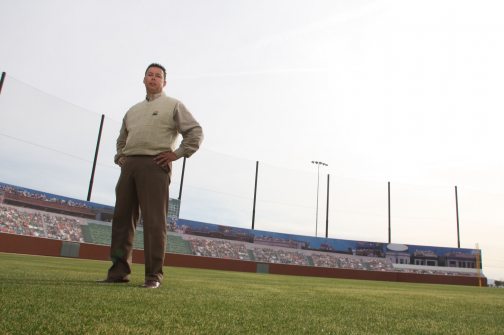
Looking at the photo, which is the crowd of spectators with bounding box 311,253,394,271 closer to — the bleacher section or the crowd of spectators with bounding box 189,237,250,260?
the bleacher section

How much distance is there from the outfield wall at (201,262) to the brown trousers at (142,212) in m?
18.7

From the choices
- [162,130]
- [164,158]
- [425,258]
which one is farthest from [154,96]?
[425,258]

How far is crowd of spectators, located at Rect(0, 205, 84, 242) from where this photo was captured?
2144cm

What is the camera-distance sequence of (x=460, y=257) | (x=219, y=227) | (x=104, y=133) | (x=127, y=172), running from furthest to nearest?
(x=460, y=257)
(x=219, y=227)
(x=104, y=133)
(x=127, y=172)

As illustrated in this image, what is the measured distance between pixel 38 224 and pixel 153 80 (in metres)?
23.4

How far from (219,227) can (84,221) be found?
36.1ft

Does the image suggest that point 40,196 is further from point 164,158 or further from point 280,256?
point 164,158

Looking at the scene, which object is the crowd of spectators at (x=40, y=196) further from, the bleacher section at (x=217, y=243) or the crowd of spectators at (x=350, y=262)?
the crowd of spectators at (x=350, y=262)

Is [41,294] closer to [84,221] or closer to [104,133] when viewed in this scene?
[104,133]

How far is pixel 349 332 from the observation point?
1.54m

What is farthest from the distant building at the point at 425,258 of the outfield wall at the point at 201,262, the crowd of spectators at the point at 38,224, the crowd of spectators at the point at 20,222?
the crowd of spectators at the point at 20,222

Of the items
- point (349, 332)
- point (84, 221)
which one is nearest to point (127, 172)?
point (349, 332)

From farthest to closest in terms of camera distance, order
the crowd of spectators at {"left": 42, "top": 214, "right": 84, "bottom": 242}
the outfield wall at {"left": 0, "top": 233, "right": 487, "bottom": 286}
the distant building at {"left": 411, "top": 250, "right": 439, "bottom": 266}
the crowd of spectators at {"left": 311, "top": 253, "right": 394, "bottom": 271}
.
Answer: the distant building at {"left": 411, "top": 250, "right": 439, "bottom": 266}, the crowd of spectators at {"left": 311, "top": 253, "right": 394, "bottom": 271}, the crowd of spectators at {"left": 42, "top": 214, "right": 84, "bottom": 242}, the outfield wall at {"left": 0, "top": 233, "right": 487, "bottom": 286}

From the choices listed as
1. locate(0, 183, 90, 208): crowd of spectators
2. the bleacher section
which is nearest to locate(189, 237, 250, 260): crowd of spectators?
the bleacher section
